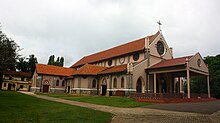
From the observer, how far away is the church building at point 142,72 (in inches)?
1142

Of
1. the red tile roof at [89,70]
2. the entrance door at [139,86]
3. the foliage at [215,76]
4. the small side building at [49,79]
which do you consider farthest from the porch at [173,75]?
the small side building at [49,79]

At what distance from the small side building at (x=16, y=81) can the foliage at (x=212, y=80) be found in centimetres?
5241

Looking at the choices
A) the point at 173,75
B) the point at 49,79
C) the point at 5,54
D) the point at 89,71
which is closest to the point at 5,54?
the point at 5,54

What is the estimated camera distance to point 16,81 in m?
61.7

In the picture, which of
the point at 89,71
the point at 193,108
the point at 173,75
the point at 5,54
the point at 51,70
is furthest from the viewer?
the point at 51,70

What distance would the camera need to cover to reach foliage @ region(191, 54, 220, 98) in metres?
43.0

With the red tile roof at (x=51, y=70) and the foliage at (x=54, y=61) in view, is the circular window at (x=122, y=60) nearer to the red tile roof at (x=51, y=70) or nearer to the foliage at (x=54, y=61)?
the red tile roof at (x=51, y=70)

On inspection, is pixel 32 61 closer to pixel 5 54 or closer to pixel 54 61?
pixel 54 61

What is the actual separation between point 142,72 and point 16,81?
158ft

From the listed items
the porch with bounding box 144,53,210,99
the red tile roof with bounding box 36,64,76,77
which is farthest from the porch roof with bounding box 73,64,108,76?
the porch with bounding box 144,53,210,99

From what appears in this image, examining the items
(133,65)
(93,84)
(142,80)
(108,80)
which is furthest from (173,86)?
(93,84)

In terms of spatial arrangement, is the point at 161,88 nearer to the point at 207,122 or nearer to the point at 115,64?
the point at 115,64

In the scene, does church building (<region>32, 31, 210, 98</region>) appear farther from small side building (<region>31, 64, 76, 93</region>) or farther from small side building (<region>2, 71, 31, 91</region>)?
small side building (<region>2, 71, 31, 91</region>)

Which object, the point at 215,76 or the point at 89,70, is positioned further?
the point at 215,76
